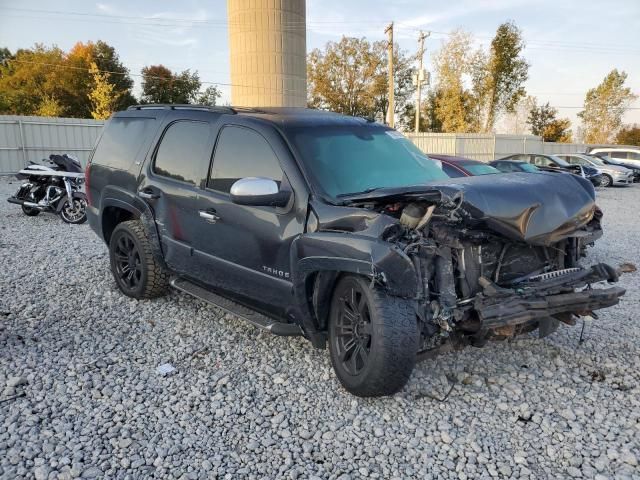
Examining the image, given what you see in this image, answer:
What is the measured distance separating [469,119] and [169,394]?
40496mm

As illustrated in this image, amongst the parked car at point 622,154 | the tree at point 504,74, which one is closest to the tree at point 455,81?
the tree at point 504,74

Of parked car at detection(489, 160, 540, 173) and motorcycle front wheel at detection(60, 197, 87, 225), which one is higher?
parked car at detection(489, 160, 540, 173)

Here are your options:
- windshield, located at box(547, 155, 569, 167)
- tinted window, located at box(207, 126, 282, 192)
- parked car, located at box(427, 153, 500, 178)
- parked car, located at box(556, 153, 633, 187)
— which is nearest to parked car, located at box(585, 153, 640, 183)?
parked car, located at box(556, 153, 633, 187)

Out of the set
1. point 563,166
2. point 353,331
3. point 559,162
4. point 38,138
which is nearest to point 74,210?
point 353,331

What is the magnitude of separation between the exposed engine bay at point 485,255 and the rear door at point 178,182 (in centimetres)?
167

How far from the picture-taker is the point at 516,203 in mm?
3109

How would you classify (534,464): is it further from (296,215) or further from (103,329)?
(103,329)

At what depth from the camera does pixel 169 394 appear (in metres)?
3.42

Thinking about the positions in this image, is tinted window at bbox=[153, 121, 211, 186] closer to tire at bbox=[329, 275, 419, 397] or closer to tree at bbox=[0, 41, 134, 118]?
tire at bbox=[329, 275, 419, 397]

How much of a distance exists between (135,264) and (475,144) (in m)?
26.3

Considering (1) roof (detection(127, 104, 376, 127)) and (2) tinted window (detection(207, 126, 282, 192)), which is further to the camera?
(1) roof (detection(127, 104, 376, 127))

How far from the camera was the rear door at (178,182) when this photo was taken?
14.3 ft

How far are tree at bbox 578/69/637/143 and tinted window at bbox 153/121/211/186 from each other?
52.6m

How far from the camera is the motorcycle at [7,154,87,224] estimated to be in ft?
34.6
